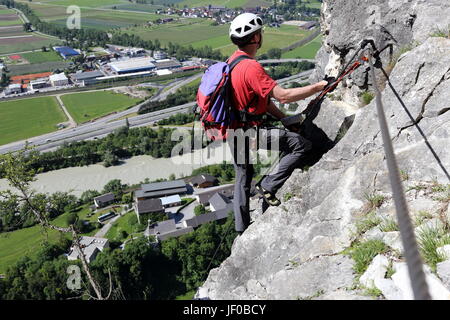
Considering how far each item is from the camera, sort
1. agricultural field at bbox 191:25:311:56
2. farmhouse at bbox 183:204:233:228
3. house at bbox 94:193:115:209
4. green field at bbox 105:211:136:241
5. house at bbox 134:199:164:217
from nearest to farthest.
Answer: green field at bbox 105:211:136:241 → farmhouse at bbox 183:204:233:228 → house at bbox 134:199:164:217 → house at bbox 94:193:115:209 → agricultural field at bbox 191:25:311:56

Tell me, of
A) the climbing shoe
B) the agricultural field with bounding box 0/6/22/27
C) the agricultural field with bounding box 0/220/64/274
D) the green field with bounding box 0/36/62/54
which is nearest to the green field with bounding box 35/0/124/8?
the agricultural field with bounding box 0/6/22/27

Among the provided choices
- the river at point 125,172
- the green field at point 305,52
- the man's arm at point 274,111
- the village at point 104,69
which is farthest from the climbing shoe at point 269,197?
the green field at point 305,52

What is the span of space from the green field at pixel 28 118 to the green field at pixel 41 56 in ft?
115

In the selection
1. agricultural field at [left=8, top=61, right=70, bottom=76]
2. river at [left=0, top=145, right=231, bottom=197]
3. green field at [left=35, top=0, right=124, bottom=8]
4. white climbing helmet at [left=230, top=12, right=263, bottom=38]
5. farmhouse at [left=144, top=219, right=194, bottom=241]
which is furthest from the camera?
green field at [left=35, top=0, right=124, bottom=8]

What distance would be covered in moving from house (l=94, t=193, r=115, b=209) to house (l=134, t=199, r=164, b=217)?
5.01m

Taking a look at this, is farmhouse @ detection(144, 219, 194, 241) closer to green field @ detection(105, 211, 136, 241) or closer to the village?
green field @ detection(105, 211, 136, 241)

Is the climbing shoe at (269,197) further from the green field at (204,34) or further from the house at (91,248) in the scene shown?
the green field at (204,34)

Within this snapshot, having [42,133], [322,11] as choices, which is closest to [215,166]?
[42,133]

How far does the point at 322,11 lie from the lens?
11.4 metres

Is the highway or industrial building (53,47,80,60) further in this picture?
industrial building (53,47,80,60)

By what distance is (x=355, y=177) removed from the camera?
607cm

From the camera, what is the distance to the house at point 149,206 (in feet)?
132

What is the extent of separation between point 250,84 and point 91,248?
1290 inches

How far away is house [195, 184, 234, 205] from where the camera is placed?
43847 millimetres
